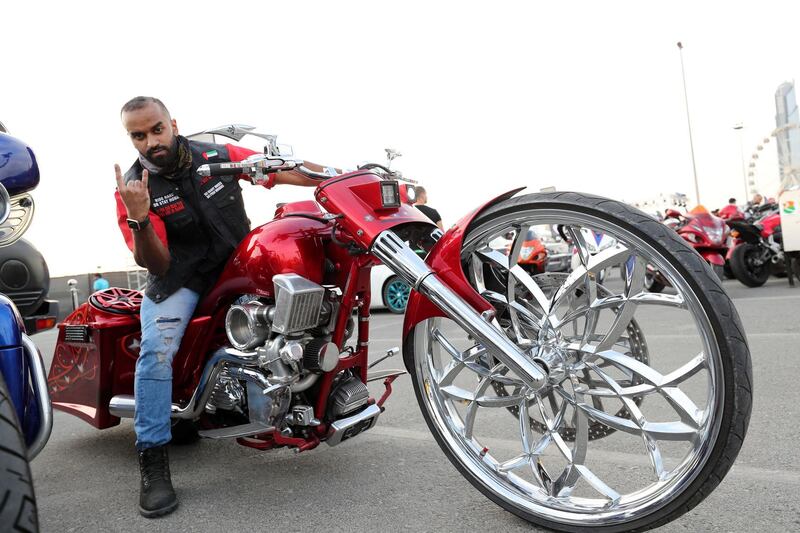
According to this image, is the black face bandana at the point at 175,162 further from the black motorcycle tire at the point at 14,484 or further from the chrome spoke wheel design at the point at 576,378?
the black motorcycle tire at the point at 14,484

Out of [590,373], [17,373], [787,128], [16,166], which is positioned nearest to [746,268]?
[590,373]

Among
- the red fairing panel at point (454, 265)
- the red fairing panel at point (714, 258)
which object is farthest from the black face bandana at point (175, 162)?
the red fairing panel at point (714, 258)

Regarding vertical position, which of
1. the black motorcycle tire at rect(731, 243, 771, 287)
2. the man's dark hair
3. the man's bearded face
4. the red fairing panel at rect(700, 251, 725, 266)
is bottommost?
the black motorcycle tire at rect(731, 243, 771, 287)

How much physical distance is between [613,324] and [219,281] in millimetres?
1656

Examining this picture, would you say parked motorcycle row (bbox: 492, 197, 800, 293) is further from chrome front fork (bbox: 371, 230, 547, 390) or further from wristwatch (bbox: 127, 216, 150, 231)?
wristwatch (bbox: 127, 216, 150, 231)

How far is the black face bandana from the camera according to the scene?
9.04 ft

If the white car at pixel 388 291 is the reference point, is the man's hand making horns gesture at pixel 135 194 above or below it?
above

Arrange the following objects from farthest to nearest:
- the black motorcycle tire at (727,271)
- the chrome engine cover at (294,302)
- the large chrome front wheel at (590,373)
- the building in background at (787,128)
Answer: the building in background at (787,128), the black motorcycle tire at (727,271), the chrome engine cover at (294,302), the large chrome front wheel at (590,373)

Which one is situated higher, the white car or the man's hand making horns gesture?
the man's hand making horns gesture

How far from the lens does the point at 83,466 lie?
10.9 feet

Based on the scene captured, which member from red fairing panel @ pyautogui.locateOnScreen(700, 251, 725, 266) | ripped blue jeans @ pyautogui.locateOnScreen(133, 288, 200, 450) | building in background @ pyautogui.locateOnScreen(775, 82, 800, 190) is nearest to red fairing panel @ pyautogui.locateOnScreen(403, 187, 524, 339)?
ripped blue jeans @ pyautogui.locateOnScreen(133, 288, 200, 450)

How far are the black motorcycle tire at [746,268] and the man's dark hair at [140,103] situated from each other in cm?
866

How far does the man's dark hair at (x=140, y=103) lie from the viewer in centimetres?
273

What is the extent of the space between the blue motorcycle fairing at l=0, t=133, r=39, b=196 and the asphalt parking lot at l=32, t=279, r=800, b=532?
1334 millimetres
